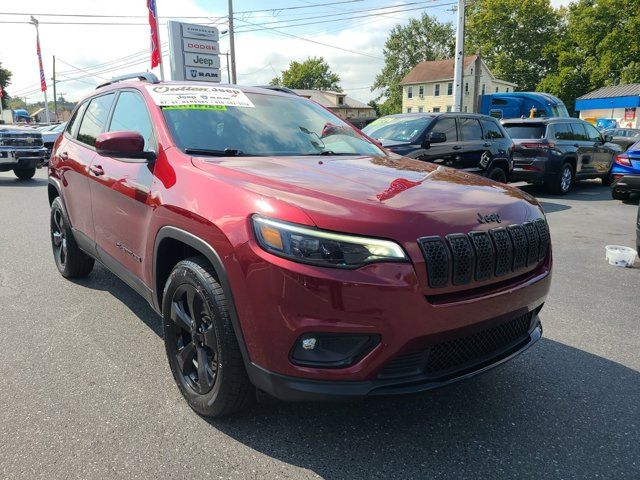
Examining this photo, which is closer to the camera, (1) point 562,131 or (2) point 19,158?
(1) point 562,131

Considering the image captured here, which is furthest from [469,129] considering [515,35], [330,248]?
[515,35]

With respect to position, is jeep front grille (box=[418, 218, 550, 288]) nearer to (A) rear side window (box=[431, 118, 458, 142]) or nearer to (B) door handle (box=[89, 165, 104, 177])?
(B) door handle (box=[89, 165, 104, 177])

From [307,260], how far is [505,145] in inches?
361

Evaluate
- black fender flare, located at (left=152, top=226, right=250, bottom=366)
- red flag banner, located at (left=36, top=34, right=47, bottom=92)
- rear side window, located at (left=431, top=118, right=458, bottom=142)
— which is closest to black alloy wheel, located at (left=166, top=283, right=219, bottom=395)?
black fender flare, located at (left=152, top=226, right=250, bottom=366)

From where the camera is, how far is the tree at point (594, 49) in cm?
4959

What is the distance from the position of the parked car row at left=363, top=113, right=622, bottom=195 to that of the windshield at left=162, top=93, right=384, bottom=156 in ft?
14.8

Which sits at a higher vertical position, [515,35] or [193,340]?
[515,35]

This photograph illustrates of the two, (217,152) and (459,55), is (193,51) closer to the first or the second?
(459,55)

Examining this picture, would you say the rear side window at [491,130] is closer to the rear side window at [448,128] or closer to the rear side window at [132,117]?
the rear side window at [448,128]

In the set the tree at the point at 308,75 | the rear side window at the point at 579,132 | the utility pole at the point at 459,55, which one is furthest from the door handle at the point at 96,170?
the tree at the point at 308,75

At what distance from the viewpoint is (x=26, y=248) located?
245 inches

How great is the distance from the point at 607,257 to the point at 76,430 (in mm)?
5653

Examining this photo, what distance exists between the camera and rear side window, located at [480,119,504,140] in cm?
992

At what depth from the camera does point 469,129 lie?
961 centimetres
